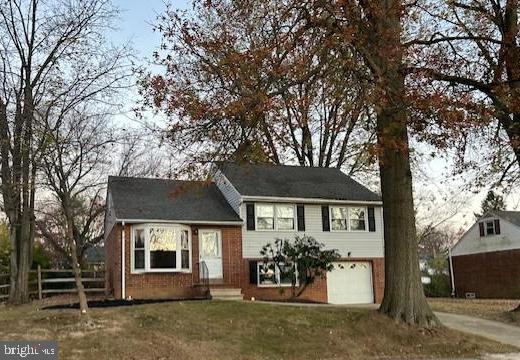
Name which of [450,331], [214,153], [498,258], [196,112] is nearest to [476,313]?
[450,331]

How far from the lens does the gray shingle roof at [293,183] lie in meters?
27.0

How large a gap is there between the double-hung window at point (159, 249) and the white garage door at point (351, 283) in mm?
6919

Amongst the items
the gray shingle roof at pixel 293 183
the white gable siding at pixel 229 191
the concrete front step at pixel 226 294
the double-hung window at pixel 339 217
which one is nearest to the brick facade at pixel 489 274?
the gray shingle roof at pixel 293 183

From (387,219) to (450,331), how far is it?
132 inches

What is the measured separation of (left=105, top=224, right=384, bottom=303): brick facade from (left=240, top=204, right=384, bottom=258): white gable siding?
0.41 m

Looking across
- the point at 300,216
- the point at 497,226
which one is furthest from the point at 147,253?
the point at 497,226

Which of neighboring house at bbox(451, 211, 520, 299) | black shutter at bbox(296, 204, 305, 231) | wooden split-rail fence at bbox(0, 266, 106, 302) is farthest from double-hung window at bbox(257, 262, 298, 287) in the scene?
neighboring house at bbox(451, 211, 520, 299)

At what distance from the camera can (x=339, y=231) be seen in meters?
27.6

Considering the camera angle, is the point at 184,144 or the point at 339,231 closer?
the point at 184,144

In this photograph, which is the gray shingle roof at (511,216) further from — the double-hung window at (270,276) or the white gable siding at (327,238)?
the double-hung window at (270,276)

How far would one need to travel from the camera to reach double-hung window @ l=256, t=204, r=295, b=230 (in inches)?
1034

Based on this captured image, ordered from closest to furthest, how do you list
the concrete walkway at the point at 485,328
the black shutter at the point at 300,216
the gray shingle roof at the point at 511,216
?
the concrete walkway at the point at 485,328, the black shutter at the point at 300,216, the gray shingle roof at the point at 511,216

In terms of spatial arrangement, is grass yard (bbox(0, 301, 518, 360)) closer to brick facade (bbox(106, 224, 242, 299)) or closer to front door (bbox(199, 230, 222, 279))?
brick facade (bbox(106, 224, 242, 299))

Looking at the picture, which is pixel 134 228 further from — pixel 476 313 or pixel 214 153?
pixel 476 313
